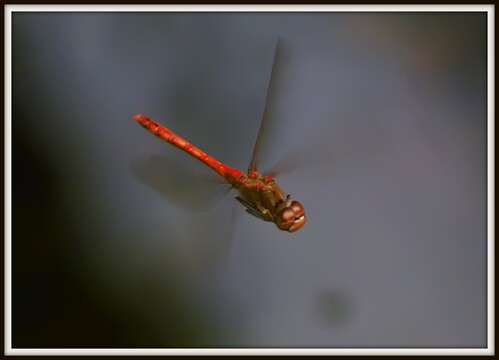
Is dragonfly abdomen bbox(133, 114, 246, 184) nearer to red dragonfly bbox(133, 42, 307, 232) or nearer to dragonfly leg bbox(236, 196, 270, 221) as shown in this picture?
A: red dragonfly bbox(133, 42, 307, 232)

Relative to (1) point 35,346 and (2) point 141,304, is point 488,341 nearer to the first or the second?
(2) point 141,304

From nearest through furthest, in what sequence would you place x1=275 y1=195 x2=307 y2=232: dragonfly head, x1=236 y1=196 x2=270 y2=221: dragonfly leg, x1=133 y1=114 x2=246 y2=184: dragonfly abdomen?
x1=275 y1=195 x2=307 y2=232: dragonfly head
x1=236 y1=196 x2=270 y2=221: dragonfly leg
x1=133 y1=114 x2=246 y2=184: dragonfly abdomen

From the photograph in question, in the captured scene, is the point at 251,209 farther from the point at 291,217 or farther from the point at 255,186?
the point at 291,217

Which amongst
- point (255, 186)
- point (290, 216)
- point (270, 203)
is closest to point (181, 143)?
point (255, 186)

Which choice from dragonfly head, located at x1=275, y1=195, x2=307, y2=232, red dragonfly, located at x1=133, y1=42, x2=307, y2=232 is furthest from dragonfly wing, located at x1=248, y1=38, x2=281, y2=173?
dragonfly head, located at x1=275, y1=195, x2=307, y2=232

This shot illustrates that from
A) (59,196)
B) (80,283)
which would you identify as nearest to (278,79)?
(59,196)

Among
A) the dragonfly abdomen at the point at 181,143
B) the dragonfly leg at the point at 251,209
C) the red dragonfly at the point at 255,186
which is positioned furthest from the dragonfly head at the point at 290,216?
the dragonfly abdomen at the point at 181,143

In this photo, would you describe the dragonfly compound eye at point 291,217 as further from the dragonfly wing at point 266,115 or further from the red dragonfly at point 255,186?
the dragonfly wing at point 266,115

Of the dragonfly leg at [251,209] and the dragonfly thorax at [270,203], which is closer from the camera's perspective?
the dragonfly thorax at [270,203]
